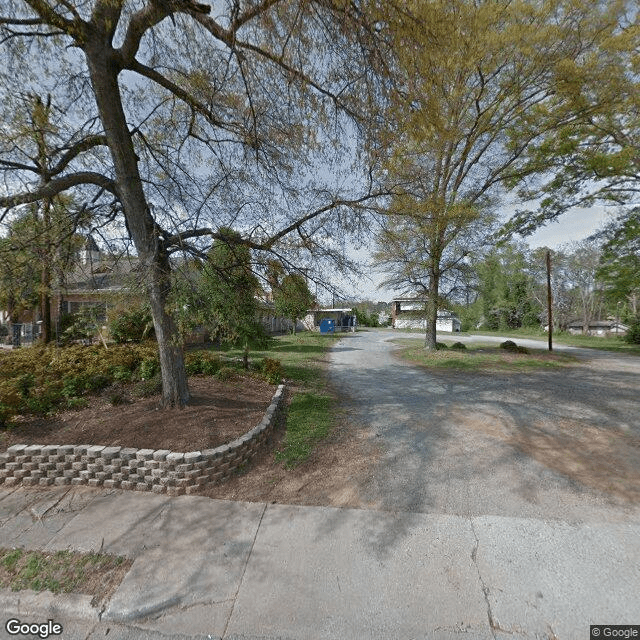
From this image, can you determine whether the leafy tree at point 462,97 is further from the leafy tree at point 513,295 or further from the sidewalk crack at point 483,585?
the leafy tree at point 513,295

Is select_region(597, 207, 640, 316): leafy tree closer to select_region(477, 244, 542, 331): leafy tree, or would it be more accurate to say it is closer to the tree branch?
the tree branch

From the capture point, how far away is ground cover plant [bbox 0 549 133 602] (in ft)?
7.04

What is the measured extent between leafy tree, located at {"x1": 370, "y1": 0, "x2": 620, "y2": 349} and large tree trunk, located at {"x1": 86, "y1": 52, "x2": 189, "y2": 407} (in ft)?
12.6

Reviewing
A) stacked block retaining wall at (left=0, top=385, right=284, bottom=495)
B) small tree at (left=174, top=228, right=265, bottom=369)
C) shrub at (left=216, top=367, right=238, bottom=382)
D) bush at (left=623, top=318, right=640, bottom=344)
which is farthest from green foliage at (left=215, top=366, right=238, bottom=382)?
bush at (left=623, top=318, right=640, bottom=344)

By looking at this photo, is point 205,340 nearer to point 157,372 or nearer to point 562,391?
point 157,372

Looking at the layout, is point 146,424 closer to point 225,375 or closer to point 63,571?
point 63,571

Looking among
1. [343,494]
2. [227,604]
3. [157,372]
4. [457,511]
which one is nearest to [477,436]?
[457,511]

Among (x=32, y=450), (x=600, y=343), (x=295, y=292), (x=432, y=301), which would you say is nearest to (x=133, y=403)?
(x=32, y=450)

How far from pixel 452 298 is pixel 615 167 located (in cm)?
712

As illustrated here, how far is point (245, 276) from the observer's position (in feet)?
17.6

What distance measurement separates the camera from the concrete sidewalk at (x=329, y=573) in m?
1.90

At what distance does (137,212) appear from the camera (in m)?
4.64

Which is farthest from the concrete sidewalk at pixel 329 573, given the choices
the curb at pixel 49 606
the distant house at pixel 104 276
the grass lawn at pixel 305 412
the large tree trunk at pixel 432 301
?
the large tree trunk at pixel 432 301

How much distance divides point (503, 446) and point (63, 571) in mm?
4912
